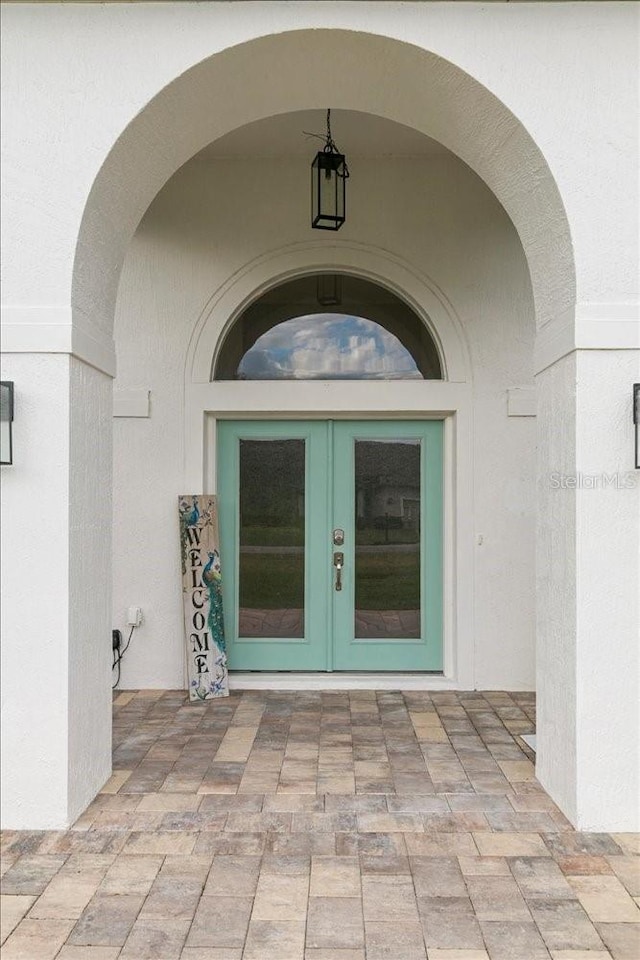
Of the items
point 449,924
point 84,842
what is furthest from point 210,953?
point 84,842

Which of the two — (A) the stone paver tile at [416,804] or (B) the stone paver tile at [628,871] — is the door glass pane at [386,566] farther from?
(B) the stone paver tile at [628,871]

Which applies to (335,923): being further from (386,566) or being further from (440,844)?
(386,566)

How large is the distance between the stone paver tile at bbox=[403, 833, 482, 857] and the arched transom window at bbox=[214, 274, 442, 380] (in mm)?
3617

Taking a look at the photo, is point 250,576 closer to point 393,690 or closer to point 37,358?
point 393,690

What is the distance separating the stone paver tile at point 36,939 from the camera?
264cm

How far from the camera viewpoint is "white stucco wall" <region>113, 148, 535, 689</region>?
20.1 ft

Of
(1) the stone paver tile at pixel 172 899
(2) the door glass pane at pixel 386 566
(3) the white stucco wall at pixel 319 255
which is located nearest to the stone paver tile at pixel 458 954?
(1) the stone paver tile at pixel 172 899

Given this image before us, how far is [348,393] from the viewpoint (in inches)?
243

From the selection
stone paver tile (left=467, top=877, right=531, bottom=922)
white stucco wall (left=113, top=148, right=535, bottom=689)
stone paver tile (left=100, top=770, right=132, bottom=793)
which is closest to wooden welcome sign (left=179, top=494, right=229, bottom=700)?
white stucco wall (left=113, top=148, right=535, bottom=689)

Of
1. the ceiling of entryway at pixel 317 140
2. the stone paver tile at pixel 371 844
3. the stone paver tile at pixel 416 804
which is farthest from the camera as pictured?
the ceiling of entryway at pixel 317 140

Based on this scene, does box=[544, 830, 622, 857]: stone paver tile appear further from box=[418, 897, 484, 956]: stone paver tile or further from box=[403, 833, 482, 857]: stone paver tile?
box=[418, 897, 484, 956]: stone paver tile

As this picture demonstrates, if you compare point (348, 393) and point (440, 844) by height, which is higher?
point (348, 393)

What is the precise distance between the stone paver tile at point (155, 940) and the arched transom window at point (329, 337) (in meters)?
4.20

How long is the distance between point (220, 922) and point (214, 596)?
129 inches
